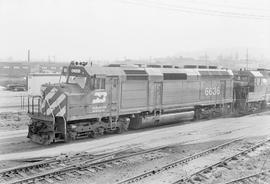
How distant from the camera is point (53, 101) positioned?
15.3m

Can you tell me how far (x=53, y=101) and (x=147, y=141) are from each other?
4488 mm

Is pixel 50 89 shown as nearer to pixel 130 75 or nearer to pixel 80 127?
pixel 80 127

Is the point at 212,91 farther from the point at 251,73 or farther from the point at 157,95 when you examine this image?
the point at 251,73

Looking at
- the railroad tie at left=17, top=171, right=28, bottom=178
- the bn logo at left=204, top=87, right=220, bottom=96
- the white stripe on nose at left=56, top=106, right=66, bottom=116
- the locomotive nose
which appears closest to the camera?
the railroad tie at left=17, top=171, right=28, bottom=178

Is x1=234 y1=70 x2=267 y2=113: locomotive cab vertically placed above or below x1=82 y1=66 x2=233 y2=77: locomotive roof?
below

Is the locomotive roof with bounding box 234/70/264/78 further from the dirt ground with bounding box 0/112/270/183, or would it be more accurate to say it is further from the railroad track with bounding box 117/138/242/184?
the railroad track with bounding box 117/138/242/184

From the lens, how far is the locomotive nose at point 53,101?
49.2 feet

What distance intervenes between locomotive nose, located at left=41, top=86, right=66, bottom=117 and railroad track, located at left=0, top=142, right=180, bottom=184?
10.1 ft

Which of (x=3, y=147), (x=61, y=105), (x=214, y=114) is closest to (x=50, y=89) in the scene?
(x=61, y=105)

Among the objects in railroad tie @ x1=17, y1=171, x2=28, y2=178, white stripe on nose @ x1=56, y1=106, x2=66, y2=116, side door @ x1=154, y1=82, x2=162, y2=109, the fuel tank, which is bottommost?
railroad tie @ x1=17, y1=171, x2=28, y2=178

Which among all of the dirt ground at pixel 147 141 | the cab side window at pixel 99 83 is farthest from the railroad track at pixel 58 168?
the cab side window at pixel 99 83

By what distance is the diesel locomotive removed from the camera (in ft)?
49.7

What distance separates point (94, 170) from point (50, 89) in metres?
5.69

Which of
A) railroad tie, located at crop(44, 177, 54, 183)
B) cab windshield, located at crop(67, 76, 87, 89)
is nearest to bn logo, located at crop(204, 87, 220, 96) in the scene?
cab windshield, located at crop(67, 76, 87, 89)
